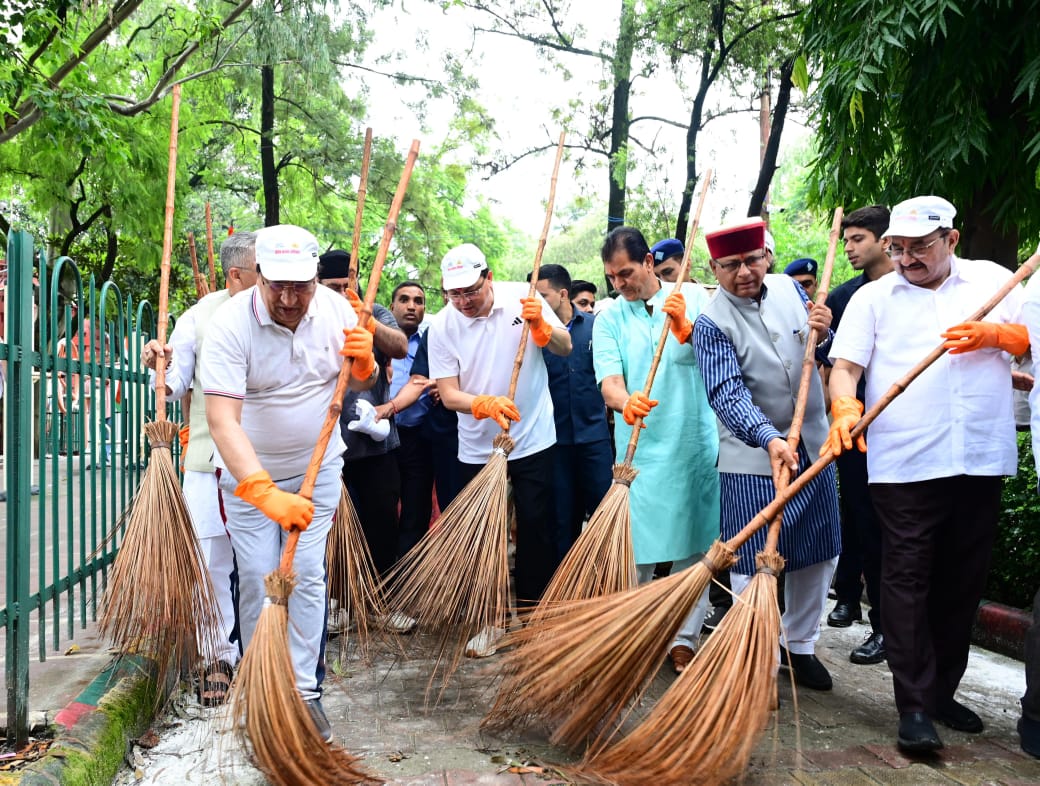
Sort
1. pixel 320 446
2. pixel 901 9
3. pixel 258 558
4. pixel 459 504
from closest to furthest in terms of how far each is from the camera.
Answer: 1. pixel 320 446
2. pixel 258 558
3. pixel 459 504
4. pixel 901 9

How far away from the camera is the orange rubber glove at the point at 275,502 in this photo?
290 cm

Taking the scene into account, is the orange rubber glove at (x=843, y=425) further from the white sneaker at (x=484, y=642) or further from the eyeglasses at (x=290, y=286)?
the eyeglasses at (x=290, y=286)

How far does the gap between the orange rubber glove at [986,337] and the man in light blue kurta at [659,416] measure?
43.1 inches

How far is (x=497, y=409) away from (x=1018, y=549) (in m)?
2.49

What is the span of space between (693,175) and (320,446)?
9.00 meters

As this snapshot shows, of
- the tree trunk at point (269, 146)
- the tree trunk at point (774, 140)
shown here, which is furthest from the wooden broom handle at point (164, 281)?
the tree trunk at point (269, 146)

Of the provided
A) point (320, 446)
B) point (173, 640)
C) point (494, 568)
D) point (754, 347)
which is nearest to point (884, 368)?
point (754, 347)

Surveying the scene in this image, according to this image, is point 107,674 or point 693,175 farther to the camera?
point 693,175

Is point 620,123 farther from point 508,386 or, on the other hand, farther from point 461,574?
point 461,574

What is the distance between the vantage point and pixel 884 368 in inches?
130

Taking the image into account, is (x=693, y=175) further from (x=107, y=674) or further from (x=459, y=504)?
(x=107, y=674)

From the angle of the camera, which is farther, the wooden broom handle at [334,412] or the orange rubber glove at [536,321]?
the orange rubber glove at [536,321]

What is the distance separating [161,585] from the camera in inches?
130

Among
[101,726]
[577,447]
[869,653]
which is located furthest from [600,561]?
[101,726]
